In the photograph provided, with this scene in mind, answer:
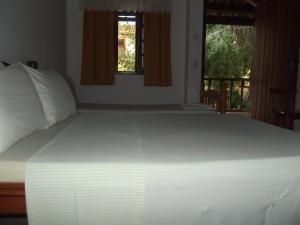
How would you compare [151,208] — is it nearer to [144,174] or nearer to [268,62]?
[144,174]

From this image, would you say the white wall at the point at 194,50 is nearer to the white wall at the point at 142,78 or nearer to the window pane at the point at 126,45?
the white wall at the point at 142,78

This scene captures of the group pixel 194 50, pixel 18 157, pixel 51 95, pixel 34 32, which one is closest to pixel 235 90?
pixel 194 50

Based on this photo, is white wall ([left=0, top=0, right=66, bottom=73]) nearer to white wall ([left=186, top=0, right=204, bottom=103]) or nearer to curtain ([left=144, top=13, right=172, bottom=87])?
curtain ([left=144, top=13, right=172, bottom=87])

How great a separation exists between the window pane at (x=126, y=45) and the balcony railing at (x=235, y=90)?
306 centimetres

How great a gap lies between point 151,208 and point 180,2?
11.6 feet

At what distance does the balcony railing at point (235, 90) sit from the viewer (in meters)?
7.26

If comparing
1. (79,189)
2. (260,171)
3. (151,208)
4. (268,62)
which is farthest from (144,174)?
(268,62)

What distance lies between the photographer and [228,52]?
898cm

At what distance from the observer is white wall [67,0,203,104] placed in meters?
4.20

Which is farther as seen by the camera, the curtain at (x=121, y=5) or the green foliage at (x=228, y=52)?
the green foliage at (x=228, y=52)

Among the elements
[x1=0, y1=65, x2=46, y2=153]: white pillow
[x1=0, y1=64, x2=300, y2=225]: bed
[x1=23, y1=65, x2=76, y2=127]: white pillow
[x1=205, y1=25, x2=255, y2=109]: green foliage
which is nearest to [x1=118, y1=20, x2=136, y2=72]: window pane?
[x1=23, y1=65, x2=76, y2=127]: white pillow

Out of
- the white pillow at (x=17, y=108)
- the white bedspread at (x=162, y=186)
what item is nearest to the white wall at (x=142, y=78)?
the white pillow at (x=17, y=108)

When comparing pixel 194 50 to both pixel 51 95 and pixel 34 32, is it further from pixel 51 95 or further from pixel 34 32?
pixel 51 95

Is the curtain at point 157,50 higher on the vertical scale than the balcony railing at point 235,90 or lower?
higher
